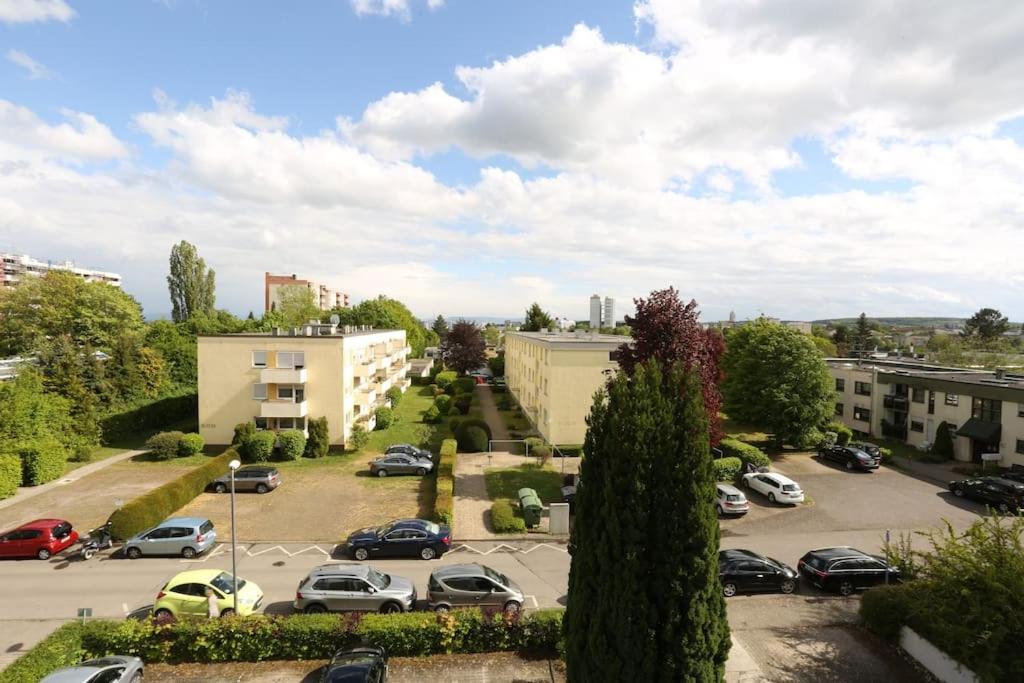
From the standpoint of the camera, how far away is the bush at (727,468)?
3045 cm

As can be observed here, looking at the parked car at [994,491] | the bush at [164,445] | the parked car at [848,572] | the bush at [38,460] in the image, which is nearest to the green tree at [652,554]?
the parked car at [848,572]

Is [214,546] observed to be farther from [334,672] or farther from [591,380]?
[591,380]

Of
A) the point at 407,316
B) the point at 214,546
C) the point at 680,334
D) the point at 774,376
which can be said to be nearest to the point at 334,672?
the point at 214,546

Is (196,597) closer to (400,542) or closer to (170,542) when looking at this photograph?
(170,542)

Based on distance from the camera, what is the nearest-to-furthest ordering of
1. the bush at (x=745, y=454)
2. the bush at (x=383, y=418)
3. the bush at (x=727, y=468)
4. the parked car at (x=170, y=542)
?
the parked car at (x=170, y=542), the bush at (x=727, y=468), the bush at (x=745, y=454), the bush at (x=383, y=418)

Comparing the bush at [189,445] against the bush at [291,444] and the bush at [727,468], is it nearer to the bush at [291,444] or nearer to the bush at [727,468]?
the bush at [291,444]

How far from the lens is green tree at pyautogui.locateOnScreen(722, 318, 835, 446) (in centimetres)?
3728

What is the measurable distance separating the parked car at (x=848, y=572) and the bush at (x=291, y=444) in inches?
1176

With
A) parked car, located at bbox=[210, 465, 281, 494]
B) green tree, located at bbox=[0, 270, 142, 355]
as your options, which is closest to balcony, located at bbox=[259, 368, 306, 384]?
parked car, located at bbox=[210, 465, 281, 494]

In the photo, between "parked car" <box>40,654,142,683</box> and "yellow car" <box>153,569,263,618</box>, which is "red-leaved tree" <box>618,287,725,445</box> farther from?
"parked car" <box>40,654,142,683</box>

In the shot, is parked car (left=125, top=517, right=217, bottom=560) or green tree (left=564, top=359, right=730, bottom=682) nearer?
green tree (left=564, top=359, right=730, bottom=682)

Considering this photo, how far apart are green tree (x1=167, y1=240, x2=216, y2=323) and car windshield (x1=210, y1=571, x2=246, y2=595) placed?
7387 centimetres

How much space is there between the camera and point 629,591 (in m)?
9.67

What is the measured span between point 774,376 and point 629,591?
33.4m
